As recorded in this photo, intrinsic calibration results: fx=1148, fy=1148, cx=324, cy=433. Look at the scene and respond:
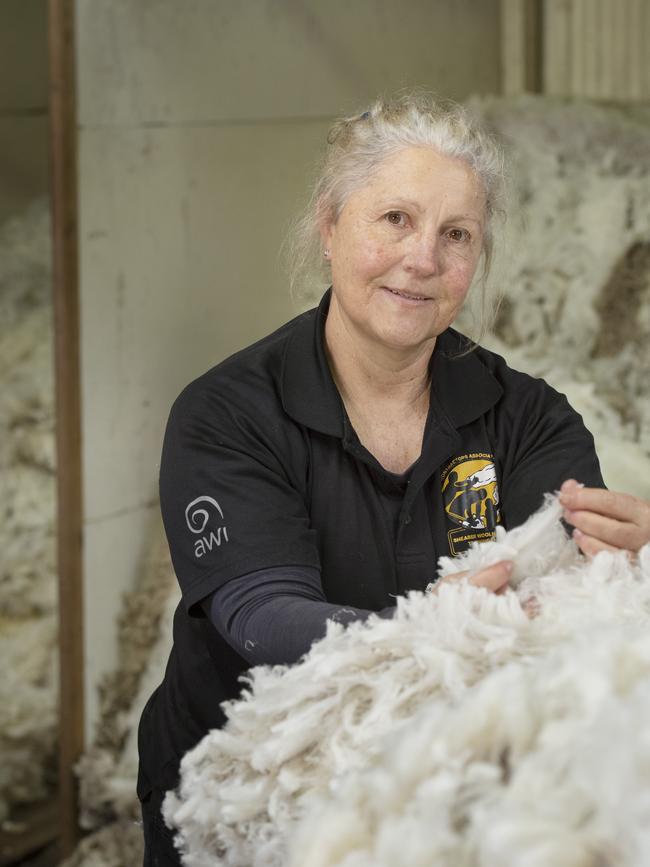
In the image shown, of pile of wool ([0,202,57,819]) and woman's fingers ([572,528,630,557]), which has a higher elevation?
pile of wool ([0,202,57,819])

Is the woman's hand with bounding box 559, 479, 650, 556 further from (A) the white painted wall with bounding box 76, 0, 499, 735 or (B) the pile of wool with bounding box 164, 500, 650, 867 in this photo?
(A) the white painted wall with bounding box 76, 0, 499, 735

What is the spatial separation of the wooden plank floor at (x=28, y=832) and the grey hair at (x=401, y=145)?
1803 millimetres

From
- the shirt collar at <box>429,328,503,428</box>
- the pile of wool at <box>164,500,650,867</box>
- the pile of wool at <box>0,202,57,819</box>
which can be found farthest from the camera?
the pile of wool at <box>0,202,57,819</box>

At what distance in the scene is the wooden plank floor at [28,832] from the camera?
263 cm

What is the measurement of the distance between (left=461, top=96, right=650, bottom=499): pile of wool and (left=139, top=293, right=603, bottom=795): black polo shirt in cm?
140

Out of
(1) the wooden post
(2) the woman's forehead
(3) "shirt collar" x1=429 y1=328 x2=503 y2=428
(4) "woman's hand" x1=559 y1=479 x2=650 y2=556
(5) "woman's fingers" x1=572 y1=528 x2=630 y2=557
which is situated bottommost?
(5) "woman's fingers" x1=572 y1=528 x2=630 y2=557

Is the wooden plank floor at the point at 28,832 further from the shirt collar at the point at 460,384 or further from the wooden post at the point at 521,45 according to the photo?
the wooden post at the point at 521,45

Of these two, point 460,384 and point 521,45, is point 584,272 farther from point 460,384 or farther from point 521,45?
point 460,384

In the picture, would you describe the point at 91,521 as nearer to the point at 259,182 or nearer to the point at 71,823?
the point at 71,823

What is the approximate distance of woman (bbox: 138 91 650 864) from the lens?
49.4 inches

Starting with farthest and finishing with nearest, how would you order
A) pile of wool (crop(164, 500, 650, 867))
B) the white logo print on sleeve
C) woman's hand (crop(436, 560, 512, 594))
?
the white logo print on sleeve
woman's hand (crop(436, 560, 512, 594))
pile of wool (crop(164, 500, 650, 867))

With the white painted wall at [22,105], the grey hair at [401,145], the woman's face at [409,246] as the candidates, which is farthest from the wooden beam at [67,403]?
the woman's face at [409,246]

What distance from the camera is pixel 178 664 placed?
4.58 ft

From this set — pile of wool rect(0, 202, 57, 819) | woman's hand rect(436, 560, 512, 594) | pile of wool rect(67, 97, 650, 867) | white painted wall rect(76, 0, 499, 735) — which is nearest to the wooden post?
pile of wool rect(67, 97, 650, 867)
